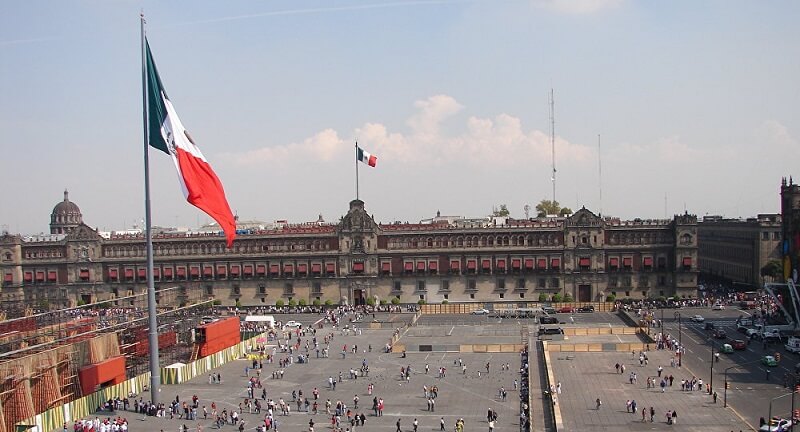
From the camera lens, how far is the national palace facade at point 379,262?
334 ft

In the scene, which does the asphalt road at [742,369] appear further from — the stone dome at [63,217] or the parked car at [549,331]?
the stone dome at [63,217]

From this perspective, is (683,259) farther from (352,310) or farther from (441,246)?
(352,310)

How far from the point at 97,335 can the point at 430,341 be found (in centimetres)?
2954

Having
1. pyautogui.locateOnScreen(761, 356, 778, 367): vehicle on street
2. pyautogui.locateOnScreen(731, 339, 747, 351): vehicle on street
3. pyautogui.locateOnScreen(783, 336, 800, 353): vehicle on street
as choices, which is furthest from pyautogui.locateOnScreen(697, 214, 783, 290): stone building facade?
pyautogui.locateOnScreen(761, 356, 778, 367): vehicle on street

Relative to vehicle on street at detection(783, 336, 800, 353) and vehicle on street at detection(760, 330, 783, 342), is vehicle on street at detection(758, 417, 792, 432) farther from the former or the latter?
vehicle on street at detection(760, 330, 783, 342)

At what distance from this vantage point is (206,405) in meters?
50.8

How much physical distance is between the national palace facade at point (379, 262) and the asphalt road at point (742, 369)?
19117mm

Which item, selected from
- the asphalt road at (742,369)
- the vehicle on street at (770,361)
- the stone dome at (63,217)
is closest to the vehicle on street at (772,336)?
the asphalt road at (742,369)

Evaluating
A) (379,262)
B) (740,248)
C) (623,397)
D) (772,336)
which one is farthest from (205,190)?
(740,248)

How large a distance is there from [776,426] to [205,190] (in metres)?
30.5

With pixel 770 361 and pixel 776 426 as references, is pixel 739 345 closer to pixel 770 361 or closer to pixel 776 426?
pixel 770 361

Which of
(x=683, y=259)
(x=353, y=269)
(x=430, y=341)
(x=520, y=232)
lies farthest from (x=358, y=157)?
(x=683, y=259)

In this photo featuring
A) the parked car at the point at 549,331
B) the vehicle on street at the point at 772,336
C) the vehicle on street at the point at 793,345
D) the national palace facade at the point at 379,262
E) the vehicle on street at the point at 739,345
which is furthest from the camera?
the national palace facade at the point at 379,262

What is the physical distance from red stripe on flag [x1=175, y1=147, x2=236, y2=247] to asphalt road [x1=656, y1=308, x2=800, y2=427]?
29619 millimetres
